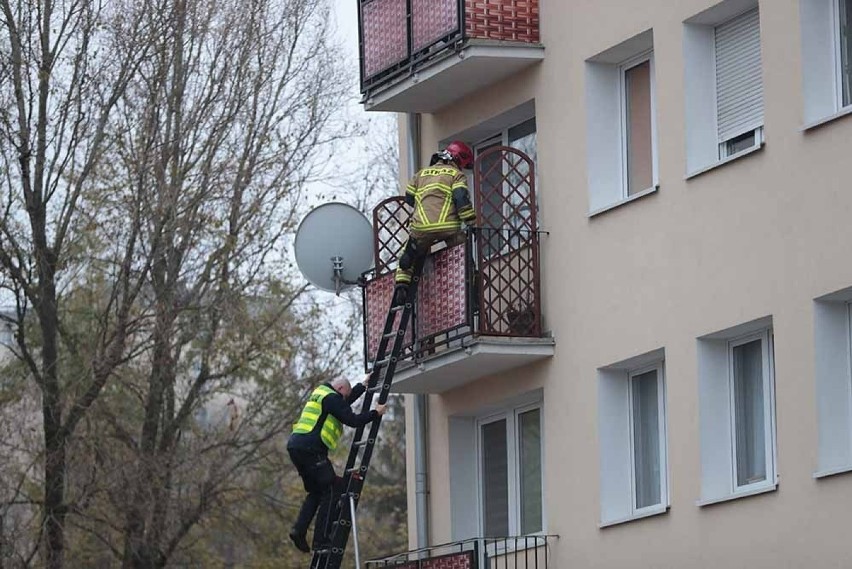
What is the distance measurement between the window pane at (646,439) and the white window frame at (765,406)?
1180mm

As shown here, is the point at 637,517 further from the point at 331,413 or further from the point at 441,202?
the point at 441,202

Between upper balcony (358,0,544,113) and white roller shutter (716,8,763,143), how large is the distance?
265cm

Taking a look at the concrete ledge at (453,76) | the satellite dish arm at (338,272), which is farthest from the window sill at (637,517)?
the concrete ledge at (453,76)

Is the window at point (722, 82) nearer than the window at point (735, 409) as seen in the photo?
No

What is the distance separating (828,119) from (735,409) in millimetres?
2569

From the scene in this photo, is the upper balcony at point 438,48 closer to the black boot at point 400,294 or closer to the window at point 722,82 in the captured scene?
the black boot at point 400,294

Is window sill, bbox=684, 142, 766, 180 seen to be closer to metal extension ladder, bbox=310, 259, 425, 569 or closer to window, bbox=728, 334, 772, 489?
window, bbox=728, 334, 772, 489

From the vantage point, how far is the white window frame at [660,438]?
1748cm

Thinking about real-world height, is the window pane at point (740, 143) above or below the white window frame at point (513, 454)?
above

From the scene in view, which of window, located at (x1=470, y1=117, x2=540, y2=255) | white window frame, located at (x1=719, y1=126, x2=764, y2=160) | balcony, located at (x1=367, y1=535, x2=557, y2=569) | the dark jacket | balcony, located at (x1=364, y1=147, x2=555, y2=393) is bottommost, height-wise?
balcony, located at (x1=367, y1=535, x2=557, y2=569)

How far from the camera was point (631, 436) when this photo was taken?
18.1 metres

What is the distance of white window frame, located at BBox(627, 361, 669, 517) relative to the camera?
1748 cm

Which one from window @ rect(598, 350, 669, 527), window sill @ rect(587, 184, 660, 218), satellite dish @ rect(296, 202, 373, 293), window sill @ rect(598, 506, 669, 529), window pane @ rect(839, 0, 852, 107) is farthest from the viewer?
satellite dish @ rect(296, 202, 373, 293)

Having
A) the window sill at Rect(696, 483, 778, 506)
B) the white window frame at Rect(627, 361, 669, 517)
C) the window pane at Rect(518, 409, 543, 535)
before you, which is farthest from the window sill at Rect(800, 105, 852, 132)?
the window pane at Rect(518, 409, 543, 535)
